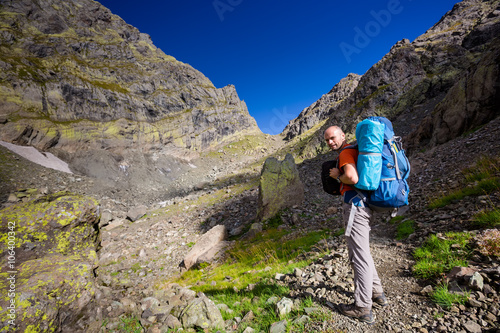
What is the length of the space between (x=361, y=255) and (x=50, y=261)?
6.85 metres

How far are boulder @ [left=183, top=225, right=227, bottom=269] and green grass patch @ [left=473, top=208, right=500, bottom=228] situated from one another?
12.0 m

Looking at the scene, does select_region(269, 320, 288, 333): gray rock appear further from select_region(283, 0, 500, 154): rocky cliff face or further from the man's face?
select_region(283, 0, 500, 154): rocky cliff face

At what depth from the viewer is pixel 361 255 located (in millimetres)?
3691

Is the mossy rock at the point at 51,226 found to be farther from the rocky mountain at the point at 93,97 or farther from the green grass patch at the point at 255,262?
the rocky mountain at the point at 93,97

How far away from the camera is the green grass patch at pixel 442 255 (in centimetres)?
401

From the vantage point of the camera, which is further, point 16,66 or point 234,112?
point 234,112

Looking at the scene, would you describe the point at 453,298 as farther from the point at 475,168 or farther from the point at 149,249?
the point at 149,249

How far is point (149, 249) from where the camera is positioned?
642 inches

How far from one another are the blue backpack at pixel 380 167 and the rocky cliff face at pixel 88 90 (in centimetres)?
5606

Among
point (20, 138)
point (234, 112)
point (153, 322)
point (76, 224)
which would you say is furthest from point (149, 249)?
point (234, 112)

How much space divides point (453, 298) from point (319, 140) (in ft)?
140

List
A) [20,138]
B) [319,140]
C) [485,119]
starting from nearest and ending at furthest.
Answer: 1. [485,119]
2. [20,138]
3. [319,140]

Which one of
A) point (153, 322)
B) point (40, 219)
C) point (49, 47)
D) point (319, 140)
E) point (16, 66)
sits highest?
point (49, 47)

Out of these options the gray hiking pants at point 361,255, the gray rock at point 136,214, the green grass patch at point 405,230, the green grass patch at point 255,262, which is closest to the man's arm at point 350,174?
the gray hiking pants at point 361,255
